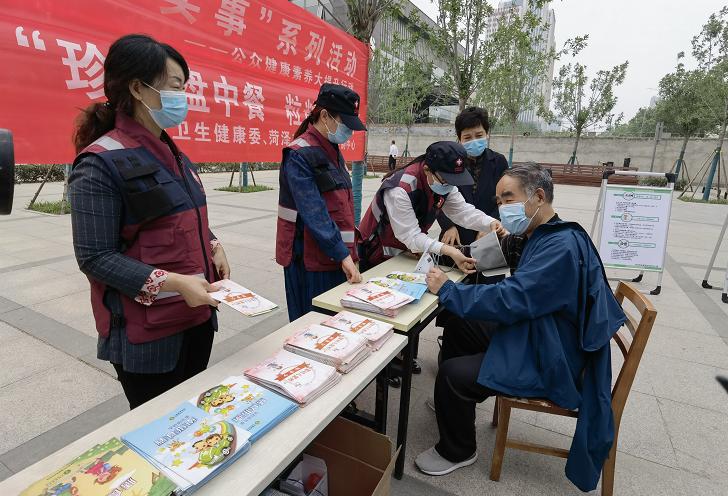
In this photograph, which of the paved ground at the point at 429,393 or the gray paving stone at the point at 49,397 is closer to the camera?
the paved ground at the point at 429,393

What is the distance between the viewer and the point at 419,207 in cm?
232

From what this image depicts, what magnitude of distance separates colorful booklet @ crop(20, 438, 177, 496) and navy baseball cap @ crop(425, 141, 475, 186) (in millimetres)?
1693

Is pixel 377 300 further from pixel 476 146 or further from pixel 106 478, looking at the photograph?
pixel 476 146

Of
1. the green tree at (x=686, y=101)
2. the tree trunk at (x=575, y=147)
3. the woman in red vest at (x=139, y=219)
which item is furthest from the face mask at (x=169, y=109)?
the tree trunk at (x=575, y=147)

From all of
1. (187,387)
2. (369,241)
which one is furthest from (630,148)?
(187,387)

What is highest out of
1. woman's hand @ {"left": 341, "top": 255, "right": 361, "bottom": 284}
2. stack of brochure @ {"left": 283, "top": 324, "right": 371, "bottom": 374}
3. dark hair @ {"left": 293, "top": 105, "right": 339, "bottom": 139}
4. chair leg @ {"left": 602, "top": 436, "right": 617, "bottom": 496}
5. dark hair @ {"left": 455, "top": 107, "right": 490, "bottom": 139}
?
dark hair @ {"left": 455, "top": 107, "right": 490, "bottom": 139}

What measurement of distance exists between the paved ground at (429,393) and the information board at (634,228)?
0.54 meters

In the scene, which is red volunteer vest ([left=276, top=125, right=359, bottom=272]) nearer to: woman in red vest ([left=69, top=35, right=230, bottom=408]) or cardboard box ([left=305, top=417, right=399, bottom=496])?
woman in red vest ([left=69, top=35, right=230, bottom=408])

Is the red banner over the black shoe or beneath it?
over

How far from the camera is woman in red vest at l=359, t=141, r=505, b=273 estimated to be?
2.06 meters

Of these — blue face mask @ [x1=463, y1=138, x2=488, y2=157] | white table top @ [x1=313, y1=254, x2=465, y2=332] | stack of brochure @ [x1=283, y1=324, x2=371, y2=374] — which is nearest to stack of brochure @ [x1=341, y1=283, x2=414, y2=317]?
white table top @ [x1=313, y1=254, x2=465, y2=332]

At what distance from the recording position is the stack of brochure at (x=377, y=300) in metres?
1.69

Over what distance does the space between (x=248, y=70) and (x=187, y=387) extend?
2.15m

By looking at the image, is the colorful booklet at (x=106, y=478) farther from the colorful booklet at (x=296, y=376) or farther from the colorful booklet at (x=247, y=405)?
the colorful booklet at (x=296, y=376)
